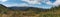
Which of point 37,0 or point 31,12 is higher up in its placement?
point 37,0

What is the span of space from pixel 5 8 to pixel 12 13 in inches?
4.0

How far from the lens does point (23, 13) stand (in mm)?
1675

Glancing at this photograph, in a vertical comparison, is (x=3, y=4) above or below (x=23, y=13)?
above

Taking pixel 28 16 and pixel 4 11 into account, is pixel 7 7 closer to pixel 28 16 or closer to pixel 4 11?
pixel 4 11

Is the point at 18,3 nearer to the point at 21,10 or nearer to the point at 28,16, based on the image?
the point at 21,10

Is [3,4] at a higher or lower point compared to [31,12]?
higher

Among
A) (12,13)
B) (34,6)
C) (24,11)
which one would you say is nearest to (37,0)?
(34,6)

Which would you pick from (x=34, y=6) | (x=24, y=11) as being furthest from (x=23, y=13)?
(x=34, y=6)

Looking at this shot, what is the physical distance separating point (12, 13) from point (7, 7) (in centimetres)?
9

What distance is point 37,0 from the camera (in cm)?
169

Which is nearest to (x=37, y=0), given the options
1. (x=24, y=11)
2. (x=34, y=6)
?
(x=34, y=6)

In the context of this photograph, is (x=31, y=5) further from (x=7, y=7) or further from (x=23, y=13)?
(x=7, y=7)

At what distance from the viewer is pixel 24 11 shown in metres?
1.70

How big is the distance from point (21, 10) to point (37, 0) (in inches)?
8.6
